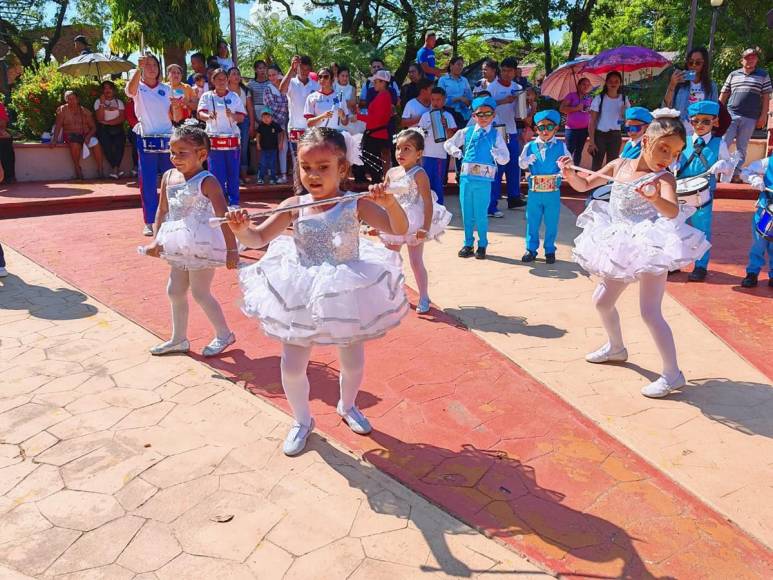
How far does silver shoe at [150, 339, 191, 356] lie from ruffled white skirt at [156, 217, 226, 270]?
0.72m

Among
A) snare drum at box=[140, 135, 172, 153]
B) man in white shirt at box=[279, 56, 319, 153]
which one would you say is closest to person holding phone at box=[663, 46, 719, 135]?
man in white shirt at box=[279, 56, 319, 153]

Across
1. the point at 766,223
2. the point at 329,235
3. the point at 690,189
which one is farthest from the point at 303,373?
the point at 766,223

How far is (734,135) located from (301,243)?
10.9 m

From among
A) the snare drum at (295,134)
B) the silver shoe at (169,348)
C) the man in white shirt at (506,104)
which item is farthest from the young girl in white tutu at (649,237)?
the snare drum at (295,134)

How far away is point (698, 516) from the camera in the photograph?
322cm

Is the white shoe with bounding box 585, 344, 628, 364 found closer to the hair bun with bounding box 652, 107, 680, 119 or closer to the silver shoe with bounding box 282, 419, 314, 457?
the hair bun with bounding box 652, 107, 680, 119

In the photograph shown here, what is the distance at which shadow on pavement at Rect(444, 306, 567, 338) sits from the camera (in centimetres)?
559

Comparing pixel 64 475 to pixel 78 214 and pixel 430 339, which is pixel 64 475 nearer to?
pixel 430 339

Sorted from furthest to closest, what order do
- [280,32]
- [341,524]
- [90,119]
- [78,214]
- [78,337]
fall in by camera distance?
[280,32]
[90,119]
[78,214]
[78,337]
[341,524]

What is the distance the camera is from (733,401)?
14.4ft

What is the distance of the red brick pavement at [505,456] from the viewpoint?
2.98 m

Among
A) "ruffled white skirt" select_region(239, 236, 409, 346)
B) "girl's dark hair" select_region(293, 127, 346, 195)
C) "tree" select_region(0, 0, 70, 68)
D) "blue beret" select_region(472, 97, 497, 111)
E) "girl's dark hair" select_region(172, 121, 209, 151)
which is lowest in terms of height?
"ruffled white skirt" select_region(239, 236, 409, 346)

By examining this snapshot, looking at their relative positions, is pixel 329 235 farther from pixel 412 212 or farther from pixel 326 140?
pixel 412 212

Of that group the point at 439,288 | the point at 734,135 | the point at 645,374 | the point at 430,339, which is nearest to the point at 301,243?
the point at 430,339
